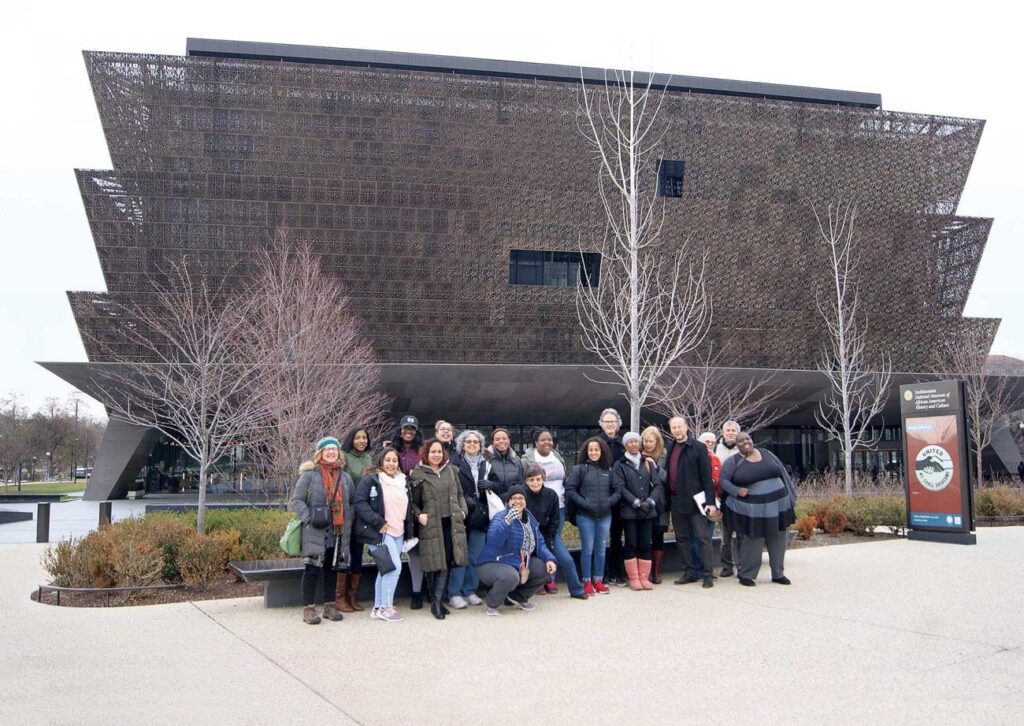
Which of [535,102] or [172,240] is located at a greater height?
[535,102]

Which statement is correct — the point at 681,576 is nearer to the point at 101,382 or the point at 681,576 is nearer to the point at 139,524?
the point at 139,524

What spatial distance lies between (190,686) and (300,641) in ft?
4.66

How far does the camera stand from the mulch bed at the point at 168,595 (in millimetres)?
8875

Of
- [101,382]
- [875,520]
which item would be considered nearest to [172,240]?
[101,382]

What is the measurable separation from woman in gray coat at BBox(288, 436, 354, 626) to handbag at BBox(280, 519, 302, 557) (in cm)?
10

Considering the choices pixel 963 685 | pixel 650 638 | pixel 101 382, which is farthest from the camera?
pixel 101 382

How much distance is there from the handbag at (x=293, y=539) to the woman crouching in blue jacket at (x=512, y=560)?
177 centimetres

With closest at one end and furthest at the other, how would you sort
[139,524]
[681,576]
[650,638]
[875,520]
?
[650,638], [681,576], [139,524], [875,520]

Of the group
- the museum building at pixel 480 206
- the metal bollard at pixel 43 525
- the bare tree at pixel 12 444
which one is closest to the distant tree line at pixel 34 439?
the bare tree at pixel 12 444

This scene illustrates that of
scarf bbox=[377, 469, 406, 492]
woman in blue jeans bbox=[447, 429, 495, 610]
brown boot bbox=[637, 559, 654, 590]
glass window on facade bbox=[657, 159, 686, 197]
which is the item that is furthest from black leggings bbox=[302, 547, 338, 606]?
glass window on facade bbox=[657, 159, 686, 197]

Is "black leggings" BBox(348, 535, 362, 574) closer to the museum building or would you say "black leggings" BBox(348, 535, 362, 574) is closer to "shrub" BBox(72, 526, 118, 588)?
"shrub" BBox(72, 526, 118, 588)

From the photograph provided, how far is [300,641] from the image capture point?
689cm

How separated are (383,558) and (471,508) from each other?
1.11m

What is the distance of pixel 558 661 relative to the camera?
6129mm
